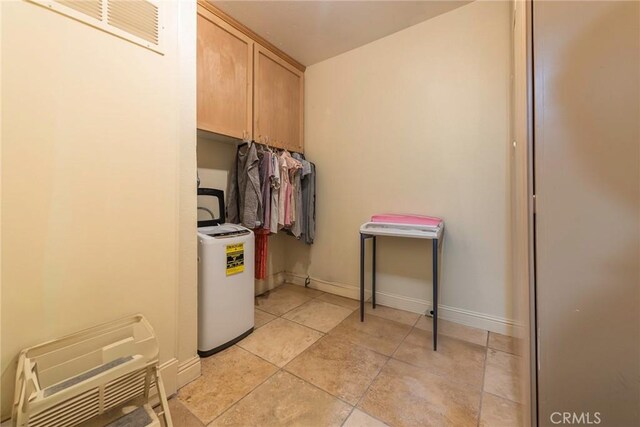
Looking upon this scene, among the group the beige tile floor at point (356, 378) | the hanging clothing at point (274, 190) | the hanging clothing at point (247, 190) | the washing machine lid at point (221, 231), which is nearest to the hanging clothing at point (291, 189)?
the hanging clothing at point (274, 190)

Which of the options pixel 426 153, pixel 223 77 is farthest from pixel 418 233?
pixel 223 77

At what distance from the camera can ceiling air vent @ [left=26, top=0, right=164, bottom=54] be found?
884 mm

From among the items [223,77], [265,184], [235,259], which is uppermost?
[223,77]

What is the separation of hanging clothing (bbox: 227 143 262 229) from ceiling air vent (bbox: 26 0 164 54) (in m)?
0.94

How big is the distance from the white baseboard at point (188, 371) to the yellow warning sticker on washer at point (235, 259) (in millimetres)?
476

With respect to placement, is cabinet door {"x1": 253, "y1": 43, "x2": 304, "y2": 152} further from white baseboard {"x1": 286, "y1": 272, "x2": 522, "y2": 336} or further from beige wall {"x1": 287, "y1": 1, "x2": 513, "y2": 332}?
white baseboard {"x1": 286, "y1": 272, "x2": 522, "y2": 336}

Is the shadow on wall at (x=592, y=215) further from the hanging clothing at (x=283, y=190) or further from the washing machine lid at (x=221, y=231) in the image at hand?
the hanging clothing at (x=283, y=190)

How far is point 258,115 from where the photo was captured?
2.10 m

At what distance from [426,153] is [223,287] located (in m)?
1.74

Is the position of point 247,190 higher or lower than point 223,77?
lower

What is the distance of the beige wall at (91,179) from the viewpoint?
0.80 meters
